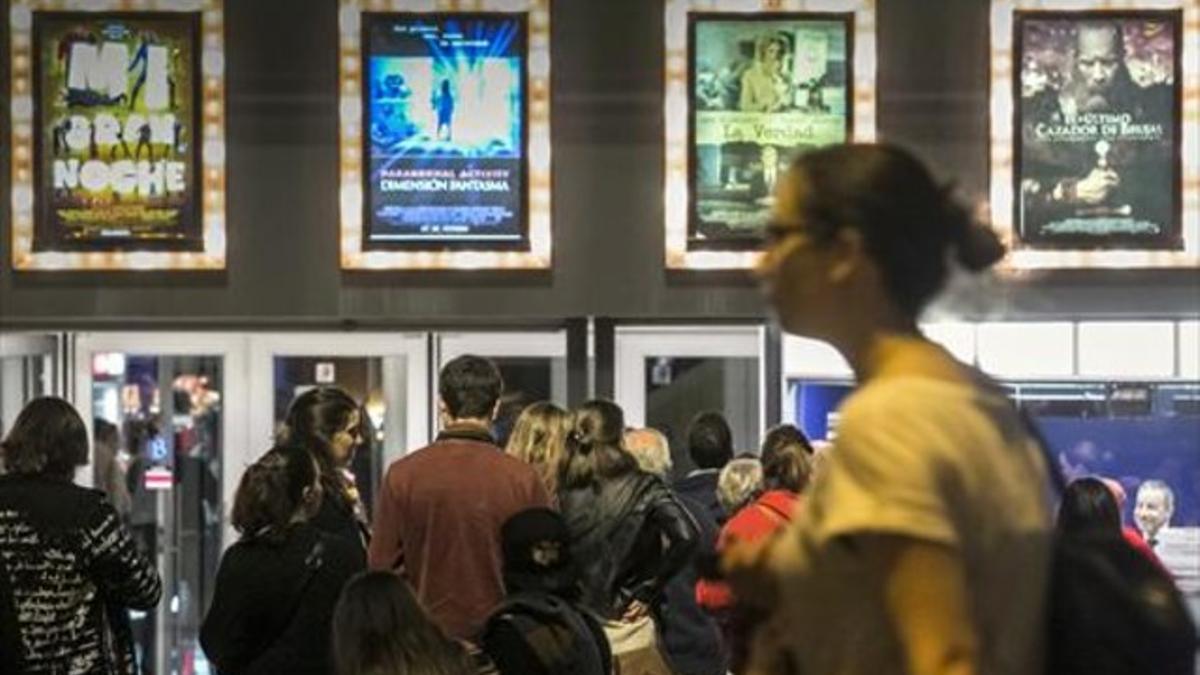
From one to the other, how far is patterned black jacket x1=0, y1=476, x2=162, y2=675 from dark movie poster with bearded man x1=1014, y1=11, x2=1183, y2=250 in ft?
17.9

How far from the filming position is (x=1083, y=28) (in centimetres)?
1012

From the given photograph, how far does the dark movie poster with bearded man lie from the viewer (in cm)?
1010

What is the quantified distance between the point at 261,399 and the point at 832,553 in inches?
341

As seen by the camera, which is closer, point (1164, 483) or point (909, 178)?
point (909, 178)

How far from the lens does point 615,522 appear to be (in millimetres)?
7051

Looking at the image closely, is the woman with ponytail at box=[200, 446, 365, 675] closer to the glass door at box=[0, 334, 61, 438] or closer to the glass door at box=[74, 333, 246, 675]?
the glass door at box=[74, 333, 246, 675]

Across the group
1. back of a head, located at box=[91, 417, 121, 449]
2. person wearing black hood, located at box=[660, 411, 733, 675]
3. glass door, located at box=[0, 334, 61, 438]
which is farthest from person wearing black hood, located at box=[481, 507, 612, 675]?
glass door, located at box=[0, 334, 61, 438]

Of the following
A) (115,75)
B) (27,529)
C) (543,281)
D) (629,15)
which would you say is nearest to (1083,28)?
(629,15)

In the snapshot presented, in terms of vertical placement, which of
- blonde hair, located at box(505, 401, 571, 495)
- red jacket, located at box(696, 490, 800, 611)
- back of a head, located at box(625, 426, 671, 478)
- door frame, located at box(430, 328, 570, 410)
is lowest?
red jacket, located at box(696, 490, 800, 611)

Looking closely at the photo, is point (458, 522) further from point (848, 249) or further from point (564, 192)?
point (564, 192)

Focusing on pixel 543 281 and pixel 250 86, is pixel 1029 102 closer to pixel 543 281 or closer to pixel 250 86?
pixel 543 281

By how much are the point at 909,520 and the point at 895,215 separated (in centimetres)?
33

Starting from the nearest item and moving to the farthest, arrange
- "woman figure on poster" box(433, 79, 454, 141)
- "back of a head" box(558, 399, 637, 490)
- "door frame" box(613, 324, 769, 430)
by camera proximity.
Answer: "back of a head" box(558, 399, 637, 490), "woman figure on poster" box(433, 79, 454, 141), "door frame" box(613, 324, 769, 430)

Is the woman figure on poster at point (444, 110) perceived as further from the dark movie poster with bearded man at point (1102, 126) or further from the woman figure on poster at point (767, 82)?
the dark movie poster with bearded man at point (1102, 126)
